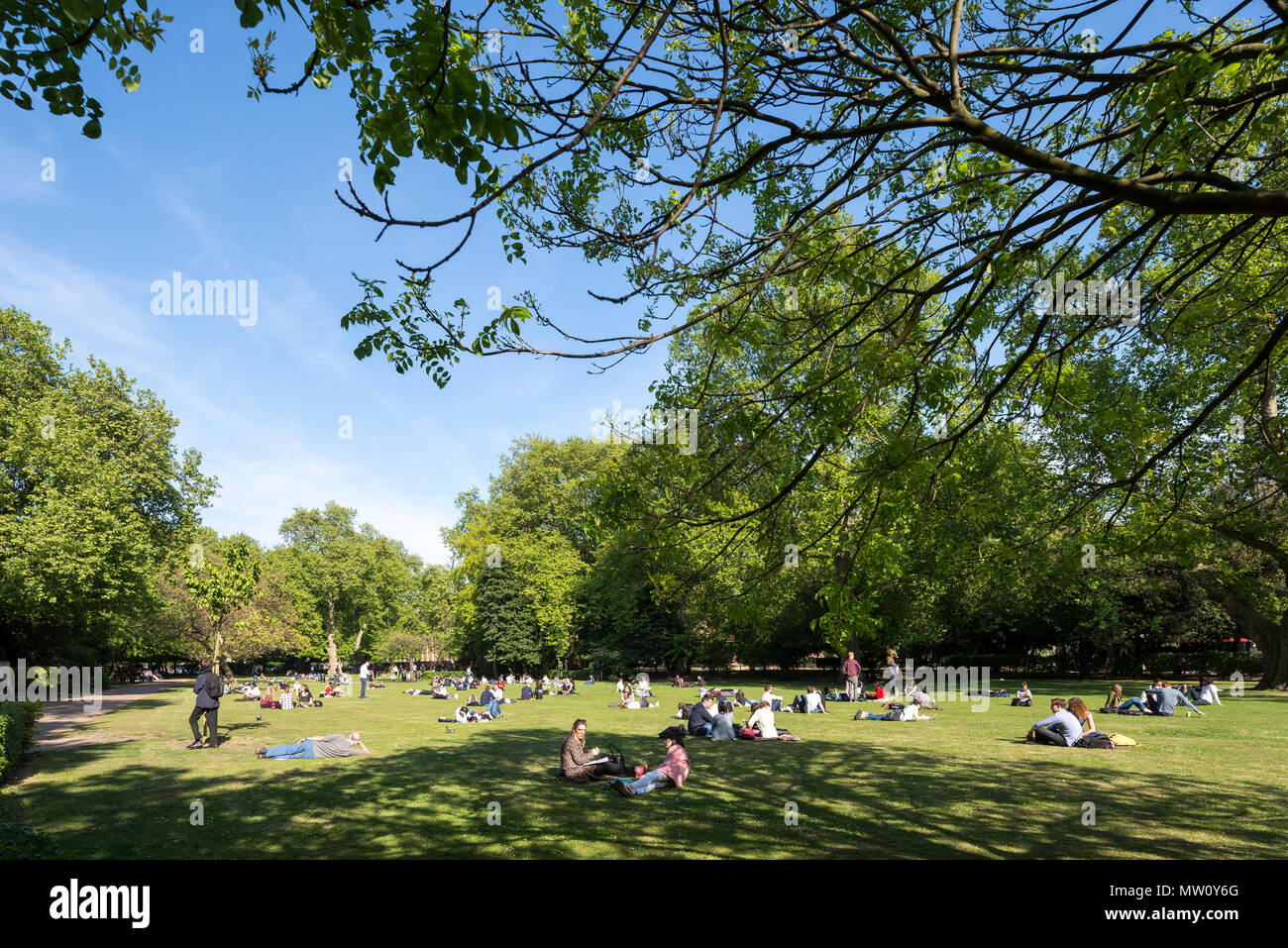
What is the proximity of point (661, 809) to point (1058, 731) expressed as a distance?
9.46 m

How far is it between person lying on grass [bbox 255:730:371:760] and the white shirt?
337 inches

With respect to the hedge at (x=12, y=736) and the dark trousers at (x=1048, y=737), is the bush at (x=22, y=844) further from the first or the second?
the dark trousers at (x=1048, y=737)

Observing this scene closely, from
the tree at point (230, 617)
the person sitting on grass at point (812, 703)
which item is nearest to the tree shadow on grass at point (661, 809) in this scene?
the person sitting on grass at point (812, 703)

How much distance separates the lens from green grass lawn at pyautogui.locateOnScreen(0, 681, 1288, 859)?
22.5ft

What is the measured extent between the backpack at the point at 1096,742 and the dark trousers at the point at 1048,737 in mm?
234

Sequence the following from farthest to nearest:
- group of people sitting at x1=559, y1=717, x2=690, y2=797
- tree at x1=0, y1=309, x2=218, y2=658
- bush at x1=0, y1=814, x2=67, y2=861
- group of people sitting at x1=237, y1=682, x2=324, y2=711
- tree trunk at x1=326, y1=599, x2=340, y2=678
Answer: tree trunk at x1=326, y1=599, x2=340, y2=678 → group of people sitting at x1=237, y1=682, x2=324, y2=711 → tree at x1=0, y1=309, x2=218, y2=658 → group of people sitting at x1=559, y1=717, x2=690, y2=797 → bush at x1=0, y1=814, x2=67, y2=861

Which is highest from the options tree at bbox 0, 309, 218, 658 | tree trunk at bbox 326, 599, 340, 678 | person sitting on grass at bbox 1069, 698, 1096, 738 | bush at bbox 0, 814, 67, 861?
tree at bbox 0, 309, 218, 658

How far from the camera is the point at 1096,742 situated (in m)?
13.1

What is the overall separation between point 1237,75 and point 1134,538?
676 cm

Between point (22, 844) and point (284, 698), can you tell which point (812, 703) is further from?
point (22, 844)

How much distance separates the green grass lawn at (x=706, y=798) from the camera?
6859 mm

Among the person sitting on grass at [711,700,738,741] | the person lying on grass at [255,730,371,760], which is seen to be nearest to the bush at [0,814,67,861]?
the person lying on grass at [255,730,371,760]

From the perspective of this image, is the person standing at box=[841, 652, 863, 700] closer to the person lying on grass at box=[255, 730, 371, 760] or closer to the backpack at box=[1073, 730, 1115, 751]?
the backpack at box=[1073, 730, 1115, 751]
